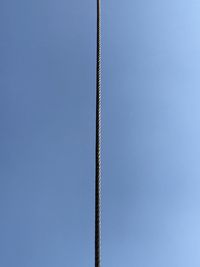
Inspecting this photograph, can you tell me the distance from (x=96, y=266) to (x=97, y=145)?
84.7 inches

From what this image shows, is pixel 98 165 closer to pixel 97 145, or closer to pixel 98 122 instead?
pixel 97 145

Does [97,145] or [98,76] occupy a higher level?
[98,76]

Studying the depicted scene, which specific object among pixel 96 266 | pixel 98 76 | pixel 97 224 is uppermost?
pixel 98 76

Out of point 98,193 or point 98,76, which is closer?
point 98,193

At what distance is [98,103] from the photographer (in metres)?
7.38

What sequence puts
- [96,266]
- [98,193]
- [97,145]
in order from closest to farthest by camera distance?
[96,266], [98,193], [97,145]

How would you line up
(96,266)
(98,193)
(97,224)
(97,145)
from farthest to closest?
1. (97,145)
2. (98,193)
3. (97,224)
4. (96,266)

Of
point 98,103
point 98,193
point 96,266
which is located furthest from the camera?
point 98,103

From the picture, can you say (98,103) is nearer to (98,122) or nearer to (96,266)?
(98,122)

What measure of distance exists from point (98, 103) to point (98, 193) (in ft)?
6.13

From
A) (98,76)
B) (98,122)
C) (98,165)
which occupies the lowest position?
(98,165)

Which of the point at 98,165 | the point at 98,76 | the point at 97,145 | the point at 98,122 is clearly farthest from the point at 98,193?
the point at 98,76

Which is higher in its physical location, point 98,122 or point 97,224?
point 98,122

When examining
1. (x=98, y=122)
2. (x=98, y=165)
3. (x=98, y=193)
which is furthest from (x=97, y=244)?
(x=98, y=122)
